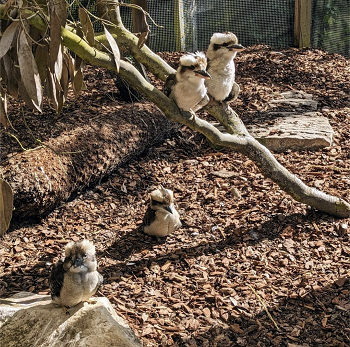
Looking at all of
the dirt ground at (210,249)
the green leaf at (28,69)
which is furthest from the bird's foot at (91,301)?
the green leaf at (28,69)

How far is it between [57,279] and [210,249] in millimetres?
1581

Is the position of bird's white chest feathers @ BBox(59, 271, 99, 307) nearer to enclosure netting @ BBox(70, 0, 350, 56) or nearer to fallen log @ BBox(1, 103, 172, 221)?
fallen log @ BBox(1, 103, 172, 221)

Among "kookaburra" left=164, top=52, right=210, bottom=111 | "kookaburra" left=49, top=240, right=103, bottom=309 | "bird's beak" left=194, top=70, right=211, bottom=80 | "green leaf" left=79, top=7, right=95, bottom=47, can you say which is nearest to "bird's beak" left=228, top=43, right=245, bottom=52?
"kookaburra" left=164, top=52, right=210, bottom=111

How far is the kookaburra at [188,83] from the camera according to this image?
4.53 metres

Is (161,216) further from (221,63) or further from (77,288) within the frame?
(221,63)

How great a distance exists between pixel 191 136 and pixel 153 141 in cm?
60

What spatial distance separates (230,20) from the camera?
29.1 feet

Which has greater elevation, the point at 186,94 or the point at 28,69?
the point at 28,69

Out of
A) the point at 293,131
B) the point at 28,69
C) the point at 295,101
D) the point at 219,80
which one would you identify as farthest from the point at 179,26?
the point at 28,69

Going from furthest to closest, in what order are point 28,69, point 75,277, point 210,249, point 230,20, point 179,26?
1. point 230,20
2. point 179,26
3. point 210,249
4. point 75,277
5. point 28,69

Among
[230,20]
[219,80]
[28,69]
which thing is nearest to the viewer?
[28,69]

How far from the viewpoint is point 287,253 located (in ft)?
15.9

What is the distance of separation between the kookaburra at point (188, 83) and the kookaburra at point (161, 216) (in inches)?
38.9

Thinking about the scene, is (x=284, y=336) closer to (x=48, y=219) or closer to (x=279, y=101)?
(x=48, y=219)
